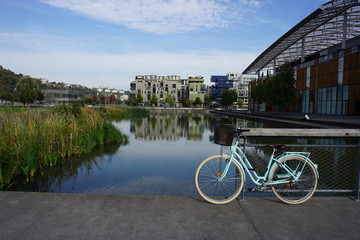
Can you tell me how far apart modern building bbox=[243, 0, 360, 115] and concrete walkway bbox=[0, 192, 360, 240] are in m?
33.7

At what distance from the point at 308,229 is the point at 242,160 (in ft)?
4.34

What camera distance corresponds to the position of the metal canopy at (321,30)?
104 feet

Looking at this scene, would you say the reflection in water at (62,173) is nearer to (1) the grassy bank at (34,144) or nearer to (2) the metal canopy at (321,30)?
(1) the grassy bank at (34,144)

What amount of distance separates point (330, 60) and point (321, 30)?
5328 millimetres

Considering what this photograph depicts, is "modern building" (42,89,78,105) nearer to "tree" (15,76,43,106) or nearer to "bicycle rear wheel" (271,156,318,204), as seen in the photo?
"tree" (15,76,43,106)

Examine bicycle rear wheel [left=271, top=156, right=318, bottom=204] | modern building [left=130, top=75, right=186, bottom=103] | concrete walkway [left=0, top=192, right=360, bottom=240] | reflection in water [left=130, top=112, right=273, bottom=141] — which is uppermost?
modern building [left=130, top=75, right=186, bottom=103]

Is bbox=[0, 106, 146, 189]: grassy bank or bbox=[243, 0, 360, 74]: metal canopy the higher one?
bbox=[243, 0, 360, 74]: metal canopy

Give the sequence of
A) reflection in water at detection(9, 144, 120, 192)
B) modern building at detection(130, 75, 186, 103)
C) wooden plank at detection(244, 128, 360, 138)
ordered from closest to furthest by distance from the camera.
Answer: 1. wooden plank at detection(244, 128, 360, 138)
2. reflection in water at detection(9, 144, 120, 192)
3. modern building at detection(130, 75, 186, 103)

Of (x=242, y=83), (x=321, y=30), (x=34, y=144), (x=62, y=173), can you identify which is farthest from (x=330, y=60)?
(x=242, y=83)

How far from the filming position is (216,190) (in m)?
6.37

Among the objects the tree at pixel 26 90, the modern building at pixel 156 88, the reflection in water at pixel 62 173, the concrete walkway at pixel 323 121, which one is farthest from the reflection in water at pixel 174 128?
the modern building at pixel 156 88

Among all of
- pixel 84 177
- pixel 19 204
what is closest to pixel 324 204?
pixel 19 204

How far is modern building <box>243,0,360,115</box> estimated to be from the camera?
1316 inches

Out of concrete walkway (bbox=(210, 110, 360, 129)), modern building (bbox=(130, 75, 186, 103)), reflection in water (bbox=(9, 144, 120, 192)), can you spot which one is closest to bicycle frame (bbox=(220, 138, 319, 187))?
reflection in water (bbox=(9, 144, 120, 192))
